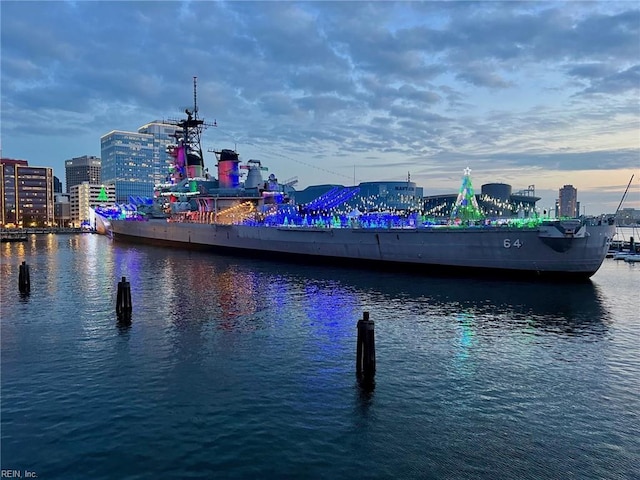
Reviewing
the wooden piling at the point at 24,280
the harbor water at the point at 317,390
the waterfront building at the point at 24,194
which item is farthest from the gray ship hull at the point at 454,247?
the waterfront building at the point at 24,194

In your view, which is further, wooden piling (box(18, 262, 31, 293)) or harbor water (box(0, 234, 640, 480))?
wooden piling (box(18, 262, 31, 293))

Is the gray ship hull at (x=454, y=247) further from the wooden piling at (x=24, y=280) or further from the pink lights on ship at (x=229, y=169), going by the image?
the wooden piling at (x=24, y=280)

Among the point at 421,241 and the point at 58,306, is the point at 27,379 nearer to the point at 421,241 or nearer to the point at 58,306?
the point at 58,306

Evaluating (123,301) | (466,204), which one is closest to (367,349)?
(123,301)

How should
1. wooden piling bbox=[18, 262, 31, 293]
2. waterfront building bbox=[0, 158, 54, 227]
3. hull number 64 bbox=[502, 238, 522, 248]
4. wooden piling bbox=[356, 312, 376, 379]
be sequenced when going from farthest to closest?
1. waterfront building bbox=[0, 158, 54, 227]
2. hull number 64 bbox=[502, 238, 522, 248]
3. wooden piling bbox=[18, 262, 31, 293]
4. wooden piling bbox=[356, 312, 376, 379]

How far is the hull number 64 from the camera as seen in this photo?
33.6 m

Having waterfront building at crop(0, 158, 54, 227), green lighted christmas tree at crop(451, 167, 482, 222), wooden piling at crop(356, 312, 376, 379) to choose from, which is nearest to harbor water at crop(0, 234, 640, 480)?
wooden piling at crop(356, 312, 376, 379)

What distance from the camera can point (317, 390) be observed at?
1299 centimetres

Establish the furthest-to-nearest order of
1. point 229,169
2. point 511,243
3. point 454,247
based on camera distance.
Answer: point 229,169, point 454,247, point 511,243

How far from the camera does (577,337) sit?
62.6 feet

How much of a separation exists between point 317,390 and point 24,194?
216 metres

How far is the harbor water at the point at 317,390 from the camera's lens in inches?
371

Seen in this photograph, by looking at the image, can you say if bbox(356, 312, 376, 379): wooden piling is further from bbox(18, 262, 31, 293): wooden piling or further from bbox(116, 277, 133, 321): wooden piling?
bbox(18, 262, 31, 293): wooden piling

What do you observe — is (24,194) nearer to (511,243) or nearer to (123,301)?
(123,301)
